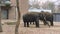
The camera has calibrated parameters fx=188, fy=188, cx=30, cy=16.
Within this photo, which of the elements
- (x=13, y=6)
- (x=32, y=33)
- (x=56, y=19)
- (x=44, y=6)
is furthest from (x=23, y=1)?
(x=32, y=33)

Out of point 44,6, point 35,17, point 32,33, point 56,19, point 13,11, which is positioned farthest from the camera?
point 44,6

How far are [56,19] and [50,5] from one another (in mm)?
19799

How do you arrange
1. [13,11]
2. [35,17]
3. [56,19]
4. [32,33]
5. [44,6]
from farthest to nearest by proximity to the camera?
1. [44,6]
2. [13,11]
3. [56,19]
4. [35,17]
5. [32,33]

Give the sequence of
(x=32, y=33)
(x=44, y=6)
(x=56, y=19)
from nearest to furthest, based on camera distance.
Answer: (x=32, y=33), (x=56, y=19), (x=44, y=6)

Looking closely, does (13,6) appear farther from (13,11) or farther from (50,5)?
(50,5)

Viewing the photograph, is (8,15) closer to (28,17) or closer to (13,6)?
(13,6)

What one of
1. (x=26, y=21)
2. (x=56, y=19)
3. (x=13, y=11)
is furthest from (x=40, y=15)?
(x=13, y=11)

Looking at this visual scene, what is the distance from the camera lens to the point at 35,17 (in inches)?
710

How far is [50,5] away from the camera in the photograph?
54.3 metres

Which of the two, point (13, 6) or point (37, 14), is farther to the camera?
point (13, 6)

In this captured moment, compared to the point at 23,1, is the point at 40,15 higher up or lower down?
lower down

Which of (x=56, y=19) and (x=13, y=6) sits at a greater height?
(x=13, y=6)

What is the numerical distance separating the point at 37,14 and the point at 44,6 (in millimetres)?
35881

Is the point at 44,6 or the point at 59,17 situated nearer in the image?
the point at 59,17
